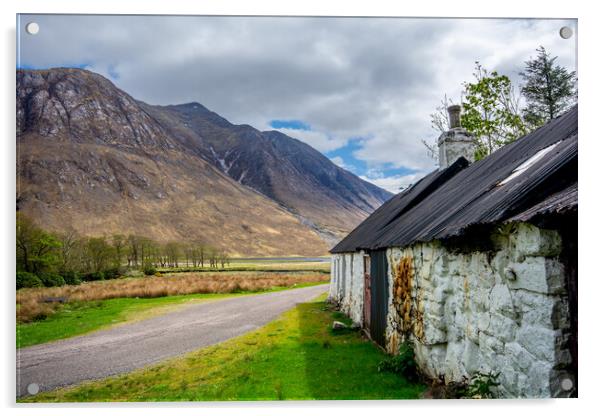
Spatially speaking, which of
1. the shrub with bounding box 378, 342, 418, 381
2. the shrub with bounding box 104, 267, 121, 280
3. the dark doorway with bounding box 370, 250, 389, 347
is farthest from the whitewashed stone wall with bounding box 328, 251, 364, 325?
the shrub with bounding box 104, 267, 121, 280

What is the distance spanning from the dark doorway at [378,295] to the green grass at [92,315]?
22.7 feet

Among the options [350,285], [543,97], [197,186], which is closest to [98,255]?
[350,285]

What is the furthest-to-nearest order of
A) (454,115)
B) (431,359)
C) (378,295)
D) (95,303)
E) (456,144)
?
(95,303)
(454,115)
(456,144)
(378,295)
(431,359)

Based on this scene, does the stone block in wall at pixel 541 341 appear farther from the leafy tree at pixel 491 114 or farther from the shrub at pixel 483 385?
the leafy tree at pixel 491 114

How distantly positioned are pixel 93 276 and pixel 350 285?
62.4 feet

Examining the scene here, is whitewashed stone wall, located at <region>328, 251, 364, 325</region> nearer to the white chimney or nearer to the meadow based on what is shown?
the white chimney

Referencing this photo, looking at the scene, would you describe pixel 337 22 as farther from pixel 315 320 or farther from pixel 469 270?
pixel 315 320

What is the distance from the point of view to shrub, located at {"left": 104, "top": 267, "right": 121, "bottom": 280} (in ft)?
89.2

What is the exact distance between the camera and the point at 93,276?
989 inches

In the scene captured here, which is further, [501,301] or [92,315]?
[92,315]

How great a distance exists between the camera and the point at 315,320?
12.9m

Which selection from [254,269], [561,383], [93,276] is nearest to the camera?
[561,383]

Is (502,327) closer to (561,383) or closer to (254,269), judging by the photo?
(561,383)

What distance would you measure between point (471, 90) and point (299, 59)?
1571 cm
